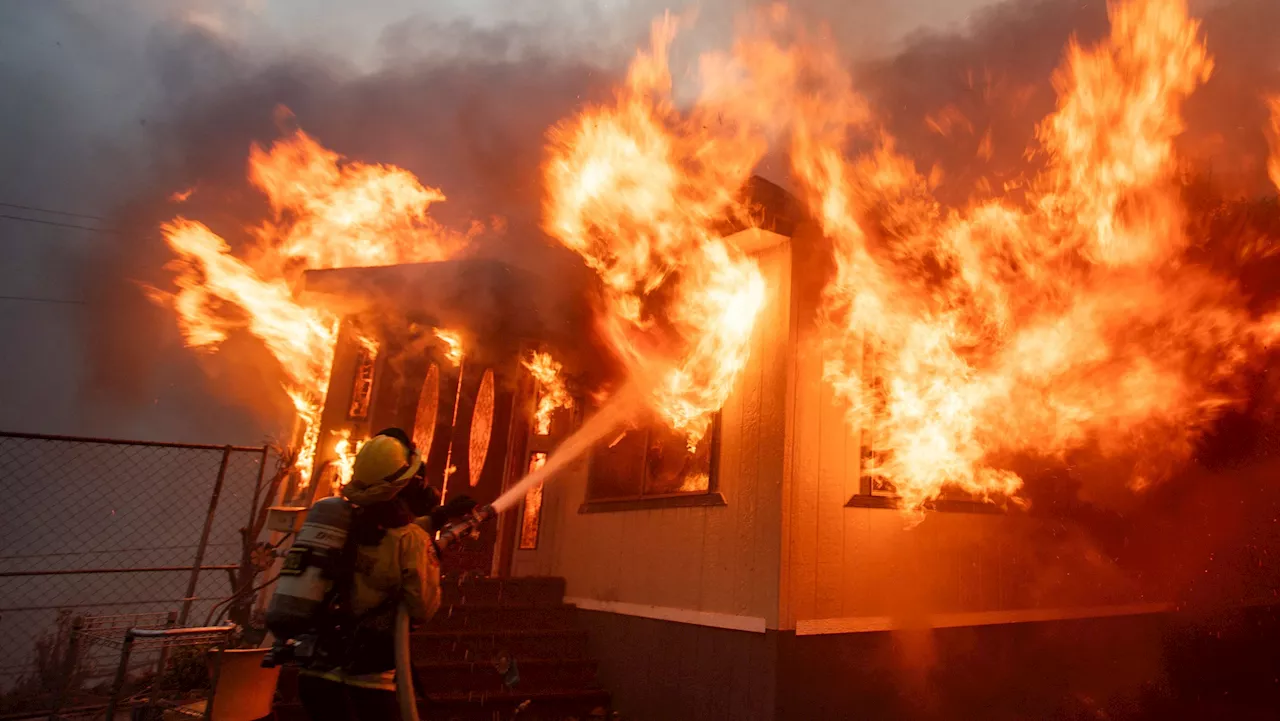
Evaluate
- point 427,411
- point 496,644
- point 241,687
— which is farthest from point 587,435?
point 241,687

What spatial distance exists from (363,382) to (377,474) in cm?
768

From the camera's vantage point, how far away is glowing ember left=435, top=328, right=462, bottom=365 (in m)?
10.2

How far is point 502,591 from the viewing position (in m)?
7.84

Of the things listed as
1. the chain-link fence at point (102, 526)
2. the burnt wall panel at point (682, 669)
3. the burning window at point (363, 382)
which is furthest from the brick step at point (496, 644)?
the chain-link fence at point (102, 526)

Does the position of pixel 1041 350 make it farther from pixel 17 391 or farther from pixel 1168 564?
pixel 17 391

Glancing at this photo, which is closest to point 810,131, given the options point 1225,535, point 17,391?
point 1225,535

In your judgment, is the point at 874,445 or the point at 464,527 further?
the point at 874,445

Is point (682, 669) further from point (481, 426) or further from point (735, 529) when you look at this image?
point (481, 426)

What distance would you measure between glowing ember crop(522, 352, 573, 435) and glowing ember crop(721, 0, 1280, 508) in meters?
4.06

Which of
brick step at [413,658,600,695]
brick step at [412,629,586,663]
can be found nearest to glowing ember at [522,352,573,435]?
brick step at [412,629,586,663]

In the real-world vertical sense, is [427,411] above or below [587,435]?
above

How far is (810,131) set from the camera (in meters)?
6.84

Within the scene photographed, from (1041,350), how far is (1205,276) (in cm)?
217

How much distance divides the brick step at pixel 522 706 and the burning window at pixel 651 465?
81.8 inches
